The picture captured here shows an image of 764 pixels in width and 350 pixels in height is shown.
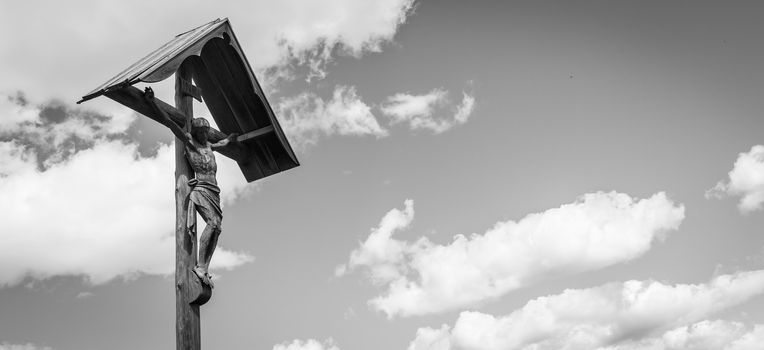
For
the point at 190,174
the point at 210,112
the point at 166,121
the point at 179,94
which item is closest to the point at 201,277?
the point at 190,174

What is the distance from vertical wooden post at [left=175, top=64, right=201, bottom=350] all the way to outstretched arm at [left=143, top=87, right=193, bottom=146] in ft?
0.27

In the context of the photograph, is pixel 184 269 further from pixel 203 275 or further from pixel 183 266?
pixel 203 275

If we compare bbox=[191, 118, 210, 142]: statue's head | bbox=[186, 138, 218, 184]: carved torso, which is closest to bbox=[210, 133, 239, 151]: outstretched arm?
bbox=[191, 118, 210, 142]: statue's head

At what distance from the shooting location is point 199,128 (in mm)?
7176

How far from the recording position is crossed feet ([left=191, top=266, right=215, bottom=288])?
6363 millimetres

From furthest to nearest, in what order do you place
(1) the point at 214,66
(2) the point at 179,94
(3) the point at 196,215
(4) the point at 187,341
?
(1) the point at 214,66 → (2) the point at 179,94 → (3) the point at 196,215 → (4) the point at 187,341

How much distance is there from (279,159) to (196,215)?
196cm

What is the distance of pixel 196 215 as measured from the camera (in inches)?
263

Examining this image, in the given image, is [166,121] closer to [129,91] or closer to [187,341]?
[129,91]

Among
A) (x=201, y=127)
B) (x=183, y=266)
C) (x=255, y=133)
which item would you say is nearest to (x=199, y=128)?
(x=201, y=127)

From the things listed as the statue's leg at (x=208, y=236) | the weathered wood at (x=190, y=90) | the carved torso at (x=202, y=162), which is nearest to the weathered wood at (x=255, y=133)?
the weathered wood at (x=190, y=90)

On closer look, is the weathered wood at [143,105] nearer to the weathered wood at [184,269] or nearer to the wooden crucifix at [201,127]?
the wooden crucifix at [201,127]

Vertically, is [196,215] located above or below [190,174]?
below

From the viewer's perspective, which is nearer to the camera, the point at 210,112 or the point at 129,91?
the point at 129,91
